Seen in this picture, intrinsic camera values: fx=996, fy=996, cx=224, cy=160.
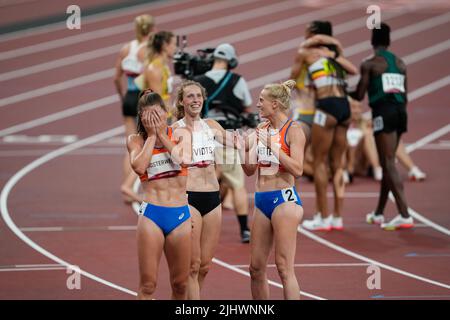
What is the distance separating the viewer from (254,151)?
8.54 m

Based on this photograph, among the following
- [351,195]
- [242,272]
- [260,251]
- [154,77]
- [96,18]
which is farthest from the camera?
[96,18]

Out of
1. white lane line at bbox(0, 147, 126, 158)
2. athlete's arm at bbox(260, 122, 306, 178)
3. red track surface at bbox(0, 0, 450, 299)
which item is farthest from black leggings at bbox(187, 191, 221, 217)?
white lane line at bbox(0, 147, 126, 158)

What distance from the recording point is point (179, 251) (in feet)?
25.8

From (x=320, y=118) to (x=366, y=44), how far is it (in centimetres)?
1454

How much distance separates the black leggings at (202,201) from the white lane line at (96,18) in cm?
1895

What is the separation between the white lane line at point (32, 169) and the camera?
10469 millimetres

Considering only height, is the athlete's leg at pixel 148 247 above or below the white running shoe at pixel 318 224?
above

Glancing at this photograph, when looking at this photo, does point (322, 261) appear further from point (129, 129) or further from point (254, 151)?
point (129, 129)

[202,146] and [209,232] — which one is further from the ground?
[202,146]

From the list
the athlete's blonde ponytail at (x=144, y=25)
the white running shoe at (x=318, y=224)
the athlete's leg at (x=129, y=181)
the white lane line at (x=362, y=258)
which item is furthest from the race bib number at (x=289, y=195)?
the athlete's blonde ponytail at (x=144, y=25)

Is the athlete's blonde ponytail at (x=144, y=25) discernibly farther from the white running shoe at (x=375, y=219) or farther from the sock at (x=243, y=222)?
the white running shoe at (x=375, y=219)

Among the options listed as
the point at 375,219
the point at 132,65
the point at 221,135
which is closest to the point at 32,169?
the point at 132,65

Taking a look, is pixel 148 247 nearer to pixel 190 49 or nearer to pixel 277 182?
pixel 277 182
